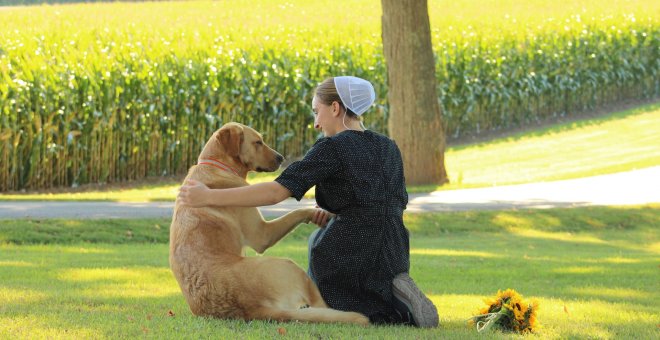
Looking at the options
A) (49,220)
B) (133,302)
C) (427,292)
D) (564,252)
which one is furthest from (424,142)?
(133,302)

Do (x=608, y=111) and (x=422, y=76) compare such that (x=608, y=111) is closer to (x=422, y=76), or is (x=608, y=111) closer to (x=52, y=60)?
(x=422, y=76)

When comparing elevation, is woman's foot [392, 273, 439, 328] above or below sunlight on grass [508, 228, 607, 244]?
above

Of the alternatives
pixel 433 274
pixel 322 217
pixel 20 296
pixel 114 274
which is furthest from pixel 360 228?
pixel 433 274

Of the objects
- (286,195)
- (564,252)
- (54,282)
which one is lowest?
(564,252)

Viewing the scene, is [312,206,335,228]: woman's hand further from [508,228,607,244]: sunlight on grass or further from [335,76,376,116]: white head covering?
[508,228,607,244]: sunlight on grass

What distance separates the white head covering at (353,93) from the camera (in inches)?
256

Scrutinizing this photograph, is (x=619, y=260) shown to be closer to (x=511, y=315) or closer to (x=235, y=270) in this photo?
(x=511, y=315)

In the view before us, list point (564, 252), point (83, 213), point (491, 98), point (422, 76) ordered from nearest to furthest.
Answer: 1. point (564, 252)
2. point (83, 213)
3. point (422, 76)
4. point (491, 98)

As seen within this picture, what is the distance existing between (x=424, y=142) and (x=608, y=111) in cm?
1453

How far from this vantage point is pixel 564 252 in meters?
12.9

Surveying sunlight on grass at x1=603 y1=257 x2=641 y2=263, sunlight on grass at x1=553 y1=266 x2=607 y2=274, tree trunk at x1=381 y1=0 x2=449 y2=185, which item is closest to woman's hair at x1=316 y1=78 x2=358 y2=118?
sunlight on grass at x1=553 y1=266 x2=607 y2=274

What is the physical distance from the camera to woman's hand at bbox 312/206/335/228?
264 inches

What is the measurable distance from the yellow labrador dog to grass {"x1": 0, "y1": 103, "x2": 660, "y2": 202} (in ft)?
35.8

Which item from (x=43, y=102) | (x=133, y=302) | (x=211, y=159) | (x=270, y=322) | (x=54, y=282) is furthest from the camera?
(x=43, y=102)
